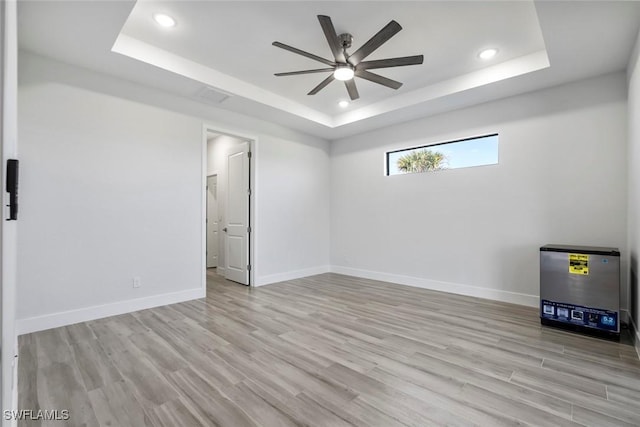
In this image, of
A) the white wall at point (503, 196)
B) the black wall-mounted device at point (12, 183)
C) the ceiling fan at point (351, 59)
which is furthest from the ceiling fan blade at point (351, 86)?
the black wall-mounted device at point (12, 183)

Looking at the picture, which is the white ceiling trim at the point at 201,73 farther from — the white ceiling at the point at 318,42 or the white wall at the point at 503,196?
the white wall at the point at 503,196

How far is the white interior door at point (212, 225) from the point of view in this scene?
23.7 ft

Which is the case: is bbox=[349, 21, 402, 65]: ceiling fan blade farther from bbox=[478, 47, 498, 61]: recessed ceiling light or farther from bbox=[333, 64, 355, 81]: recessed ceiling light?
bbox=[478, 47, 498, 61]: recessed ceiling light

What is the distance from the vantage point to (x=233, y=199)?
5.72m

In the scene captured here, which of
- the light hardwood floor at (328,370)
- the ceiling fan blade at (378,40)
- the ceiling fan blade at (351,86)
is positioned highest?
the ceiling fan blade at (378,40)

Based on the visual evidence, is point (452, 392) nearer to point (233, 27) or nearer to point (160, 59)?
point (233, 27)

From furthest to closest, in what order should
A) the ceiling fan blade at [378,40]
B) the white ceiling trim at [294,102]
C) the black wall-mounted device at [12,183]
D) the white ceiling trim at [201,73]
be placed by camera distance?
the white ceiling trim at [294,102] → the white ceiling trim at [201,73] → the ceiling fan blade at [378,40] → the black wall-mounted device at [12,183]

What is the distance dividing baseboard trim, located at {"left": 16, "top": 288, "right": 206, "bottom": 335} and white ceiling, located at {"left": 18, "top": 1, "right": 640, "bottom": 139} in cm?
279

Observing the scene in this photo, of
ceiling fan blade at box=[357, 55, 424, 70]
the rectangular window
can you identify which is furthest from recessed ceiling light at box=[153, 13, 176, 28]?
the rectangular window

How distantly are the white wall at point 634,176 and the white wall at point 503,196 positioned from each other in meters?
0.31

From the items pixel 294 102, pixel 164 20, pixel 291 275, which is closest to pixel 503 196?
pixel 294 102

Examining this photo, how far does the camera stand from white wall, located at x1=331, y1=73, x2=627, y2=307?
3.59 m

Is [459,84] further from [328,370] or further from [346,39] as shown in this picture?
[328,370]

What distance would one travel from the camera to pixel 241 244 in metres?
5.43
